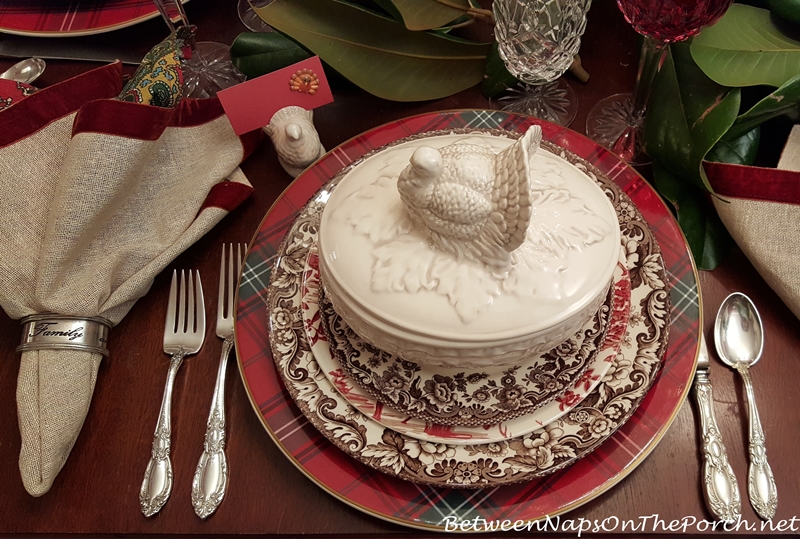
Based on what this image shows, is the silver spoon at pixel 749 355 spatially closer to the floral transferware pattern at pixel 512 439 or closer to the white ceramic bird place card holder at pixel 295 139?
the floral transferware pattern at pixel 512 439

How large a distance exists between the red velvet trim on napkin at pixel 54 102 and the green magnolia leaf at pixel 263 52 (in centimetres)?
15

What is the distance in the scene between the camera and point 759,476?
1.65 ft

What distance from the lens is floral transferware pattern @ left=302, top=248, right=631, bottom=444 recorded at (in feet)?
1.59

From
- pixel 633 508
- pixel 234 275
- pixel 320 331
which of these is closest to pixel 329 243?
pixel 320 331

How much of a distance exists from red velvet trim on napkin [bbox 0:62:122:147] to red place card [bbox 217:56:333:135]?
0.15m

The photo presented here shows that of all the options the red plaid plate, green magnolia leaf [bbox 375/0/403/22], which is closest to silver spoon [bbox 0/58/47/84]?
the red plaid plate

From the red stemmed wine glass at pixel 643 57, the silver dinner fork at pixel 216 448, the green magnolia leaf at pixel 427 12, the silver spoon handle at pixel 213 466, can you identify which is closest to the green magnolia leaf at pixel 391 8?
the green magnolia leaf at pixel 427 12

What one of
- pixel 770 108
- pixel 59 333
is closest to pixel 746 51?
pixel 770 108

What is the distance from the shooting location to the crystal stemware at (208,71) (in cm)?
86

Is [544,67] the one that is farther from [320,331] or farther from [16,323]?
[16,323]

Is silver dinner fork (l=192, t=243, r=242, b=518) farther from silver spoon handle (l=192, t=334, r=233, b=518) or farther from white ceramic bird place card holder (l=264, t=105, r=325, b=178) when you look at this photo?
white ceramic bird place card holder (l=264, t=105, r=325, b=178)

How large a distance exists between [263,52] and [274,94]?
4.1 inches

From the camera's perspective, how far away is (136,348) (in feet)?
2.06

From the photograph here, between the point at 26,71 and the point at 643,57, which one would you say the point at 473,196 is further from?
the point at 26,71
